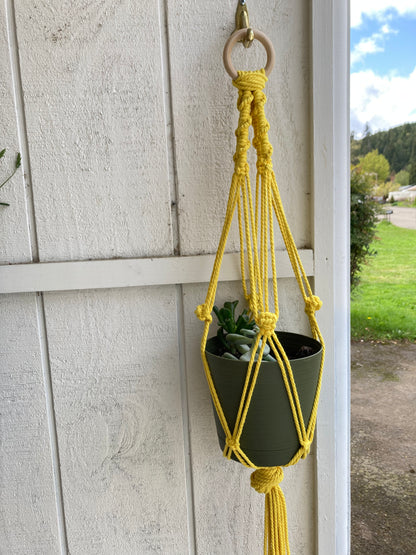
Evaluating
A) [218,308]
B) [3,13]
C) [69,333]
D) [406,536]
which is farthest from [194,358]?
[406,536]

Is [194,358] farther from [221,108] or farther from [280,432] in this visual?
[221,108]

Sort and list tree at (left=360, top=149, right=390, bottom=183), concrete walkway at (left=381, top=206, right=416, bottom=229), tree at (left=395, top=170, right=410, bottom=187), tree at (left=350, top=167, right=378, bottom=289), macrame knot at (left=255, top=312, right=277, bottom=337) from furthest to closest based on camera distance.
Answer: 1. concrete walkway at (left=381, top=206, right=416, bottom=229)
2. tree at (left=395, top=170, right=410, bottom=187)
3. tree at (left=360, top=149, right=390, bottom=183)
4. tree at (left=350, top=167, right=378, bottom=289)
5. macrame knot at (left=255, top=312, right=277, bottom=337)

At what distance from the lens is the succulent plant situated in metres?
0.59

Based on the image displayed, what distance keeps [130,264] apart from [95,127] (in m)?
0.20

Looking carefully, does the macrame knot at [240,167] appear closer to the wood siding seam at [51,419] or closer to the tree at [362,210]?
the wood siding seam at [51,419]

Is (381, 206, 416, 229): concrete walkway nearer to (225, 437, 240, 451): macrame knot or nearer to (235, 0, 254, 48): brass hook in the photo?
(235, 0, 254, 48): brass hook

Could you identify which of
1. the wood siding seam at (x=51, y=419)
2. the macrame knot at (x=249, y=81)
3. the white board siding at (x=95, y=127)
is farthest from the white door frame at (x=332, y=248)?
the wood siding seam at (x=51, y=419)

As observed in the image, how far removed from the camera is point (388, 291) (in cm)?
314

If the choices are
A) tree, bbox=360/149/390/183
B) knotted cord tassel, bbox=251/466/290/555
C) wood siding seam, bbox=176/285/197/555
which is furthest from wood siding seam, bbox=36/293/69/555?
tree, bbox=360/149/390/183

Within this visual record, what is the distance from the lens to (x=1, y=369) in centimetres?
70

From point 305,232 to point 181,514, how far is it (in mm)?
472

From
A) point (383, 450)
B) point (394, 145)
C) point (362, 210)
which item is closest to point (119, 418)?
point (383, 450)

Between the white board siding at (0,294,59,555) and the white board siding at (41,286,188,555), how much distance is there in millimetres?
27

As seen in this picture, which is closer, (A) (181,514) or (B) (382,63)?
(A) (181,514)
